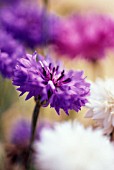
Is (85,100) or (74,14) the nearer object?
(85,100)

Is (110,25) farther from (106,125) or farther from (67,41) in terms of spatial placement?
(106,125)

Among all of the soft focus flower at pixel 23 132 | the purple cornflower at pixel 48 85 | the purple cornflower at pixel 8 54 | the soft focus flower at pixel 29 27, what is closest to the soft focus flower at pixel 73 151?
the purple cornflower at pixel 48 85

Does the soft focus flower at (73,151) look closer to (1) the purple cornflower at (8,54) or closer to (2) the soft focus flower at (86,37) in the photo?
(1) the purple cornflower at (8,54)

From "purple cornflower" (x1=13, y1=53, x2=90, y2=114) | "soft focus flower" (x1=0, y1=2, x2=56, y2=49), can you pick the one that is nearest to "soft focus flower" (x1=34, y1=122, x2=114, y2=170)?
"purple cornflower" (x1=13, y1=53, x2=90, y2=114)

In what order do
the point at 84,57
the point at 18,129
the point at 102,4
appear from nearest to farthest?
the point at 18,129, the point at 84,57, the point at 102,4

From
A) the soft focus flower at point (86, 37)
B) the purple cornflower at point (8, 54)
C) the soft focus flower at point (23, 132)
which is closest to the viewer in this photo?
the purple cornflower at point (8, 54)

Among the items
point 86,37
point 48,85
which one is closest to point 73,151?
point 48,85

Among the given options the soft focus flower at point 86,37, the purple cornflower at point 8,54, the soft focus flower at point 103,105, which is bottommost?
the soft focus flower at point 103,105

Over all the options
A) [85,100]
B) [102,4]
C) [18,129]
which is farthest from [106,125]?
[102,4]
